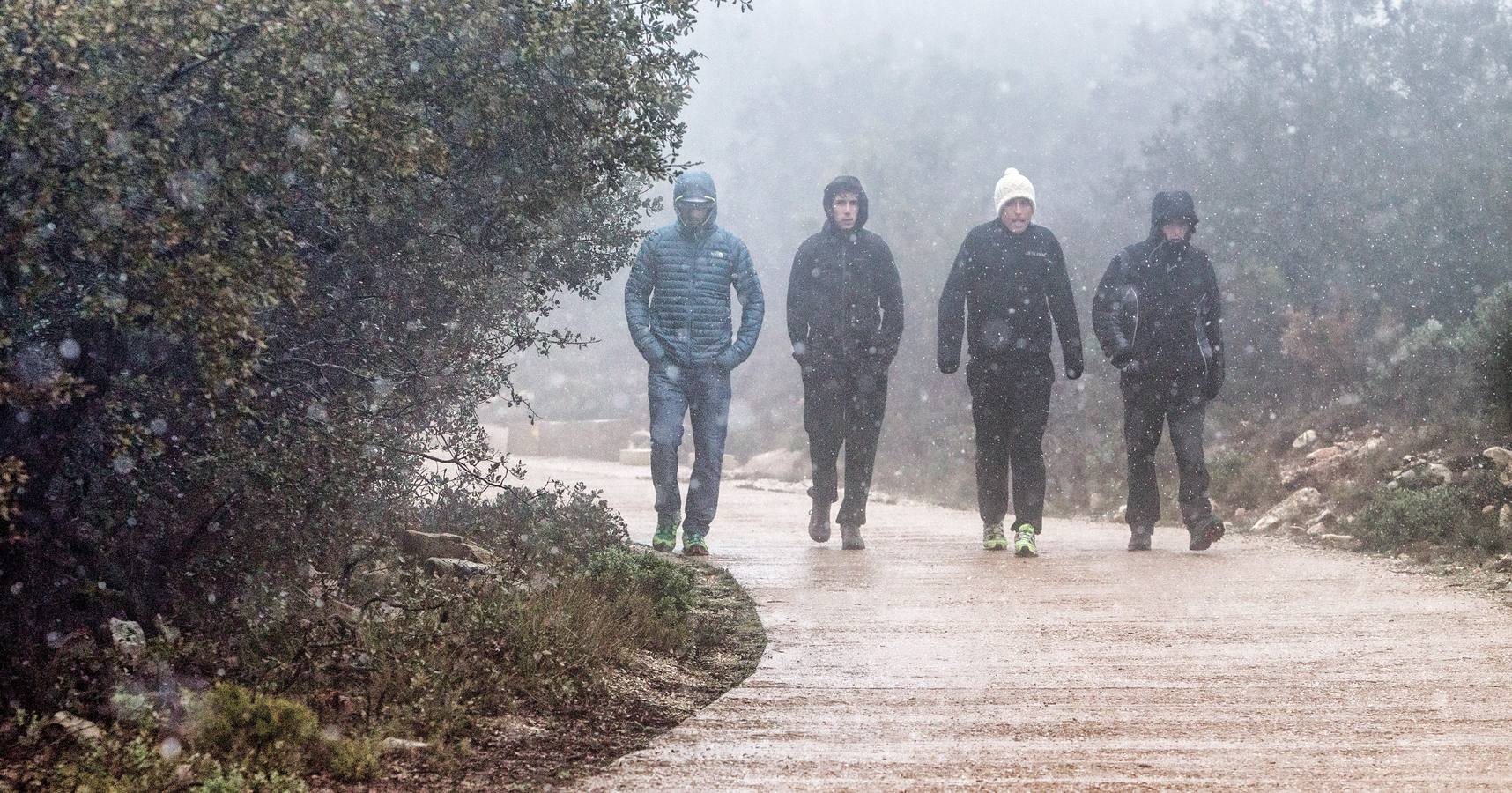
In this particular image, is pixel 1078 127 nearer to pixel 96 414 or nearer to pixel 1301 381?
pixel 1301 381

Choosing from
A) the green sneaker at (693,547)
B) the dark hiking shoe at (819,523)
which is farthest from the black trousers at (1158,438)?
the green sneaker at (693,547)

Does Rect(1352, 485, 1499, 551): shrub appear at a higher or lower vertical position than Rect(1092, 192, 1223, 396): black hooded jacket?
lower

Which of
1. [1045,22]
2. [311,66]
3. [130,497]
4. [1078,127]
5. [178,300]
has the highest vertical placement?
[1045,22]

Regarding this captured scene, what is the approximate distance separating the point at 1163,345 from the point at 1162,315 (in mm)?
219

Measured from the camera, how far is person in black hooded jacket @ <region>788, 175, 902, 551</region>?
11.0 metres

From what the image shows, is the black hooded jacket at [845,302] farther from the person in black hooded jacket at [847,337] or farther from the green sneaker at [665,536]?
the green sneaker at [665,536]

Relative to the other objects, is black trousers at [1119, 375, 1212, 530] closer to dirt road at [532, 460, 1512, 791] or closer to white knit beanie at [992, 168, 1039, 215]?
dirt road at [532, 460, 1512, 791]

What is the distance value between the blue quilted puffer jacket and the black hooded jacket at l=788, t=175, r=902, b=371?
0.60 m

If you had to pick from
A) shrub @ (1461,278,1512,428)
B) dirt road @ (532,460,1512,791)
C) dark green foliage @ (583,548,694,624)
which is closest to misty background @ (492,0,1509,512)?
shrub @ (1461,278,1512,428)

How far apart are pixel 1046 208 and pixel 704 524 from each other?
1836 centimetres

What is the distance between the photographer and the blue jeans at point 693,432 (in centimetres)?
1039

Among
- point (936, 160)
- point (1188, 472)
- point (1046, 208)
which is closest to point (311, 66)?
point (1188, 472)

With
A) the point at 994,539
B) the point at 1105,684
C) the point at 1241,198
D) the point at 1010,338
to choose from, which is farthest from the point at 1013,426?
the point at 1241,198

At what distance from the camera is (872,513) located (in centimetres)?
1579
